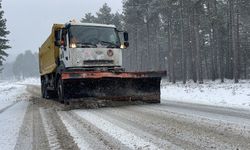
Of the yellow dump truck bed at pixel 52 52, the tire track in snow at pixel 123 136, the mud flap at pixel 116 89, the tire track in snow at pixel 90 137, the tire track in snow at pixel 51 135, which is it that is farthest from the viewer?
the yellow dump truck bed at pixel 52 52

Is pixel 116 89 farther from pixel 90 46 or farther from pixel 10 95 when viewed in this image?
pixel 10 95

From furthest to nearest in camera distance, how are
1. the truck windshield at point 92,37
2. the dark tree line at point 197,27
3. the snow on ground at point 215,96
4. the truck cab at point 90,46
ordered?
the dark tree line at point 197,27 < the snow on ground at point 215,96 < the truck windshield at point 92,37 < the truck cab at point 90,46

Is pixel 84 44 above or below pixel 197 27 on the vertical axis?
below

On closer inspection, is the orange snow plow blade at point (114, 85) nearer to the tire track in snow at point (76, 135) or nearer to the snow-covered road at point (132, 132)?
the snow-covered road at point (132, 132)

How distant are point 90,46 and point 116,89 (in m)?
1.91

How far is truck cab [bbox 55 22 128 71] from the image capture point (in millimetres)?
14414

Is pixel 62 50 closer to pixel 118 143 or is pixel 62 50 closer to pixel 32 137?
pixel 32 137

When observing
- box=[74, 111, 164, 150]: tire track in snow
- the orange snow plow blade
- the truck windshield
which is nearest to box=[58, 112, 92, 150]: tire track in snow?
box=[74, 111, 164, 150]: tire track in snow

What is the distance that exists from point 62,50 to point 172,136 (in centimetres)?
956

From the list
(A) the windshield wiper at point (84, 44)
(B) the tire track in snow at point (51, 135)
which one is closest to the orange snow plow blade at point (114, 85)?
(A) the windshield wiper at point (84, 44)

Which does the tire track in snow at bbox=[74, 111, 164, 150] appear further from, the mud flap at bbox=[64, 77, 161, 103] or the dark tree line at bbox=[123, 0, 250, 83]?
the dark tree line at bbox=[123, 0, 250, 83]

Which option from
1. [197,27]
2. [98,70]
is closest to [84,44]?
[98,70]

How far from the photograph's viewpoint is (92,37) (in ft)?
48.5

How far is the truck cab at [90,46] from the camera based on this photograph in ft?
47.3
